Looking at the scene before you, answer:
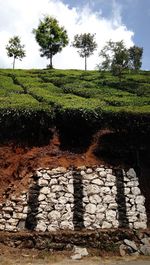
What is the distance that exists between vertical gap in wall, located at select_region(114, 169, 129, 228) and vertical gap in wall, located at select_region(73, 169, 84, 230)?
7.22ft

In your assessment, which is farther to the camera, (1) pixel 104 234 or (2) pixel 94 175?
(2) pixel 94 175

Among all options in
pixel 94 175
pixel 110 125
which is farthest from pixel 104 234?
pixel 110 125

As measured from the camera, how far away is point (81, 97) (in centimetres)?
3978

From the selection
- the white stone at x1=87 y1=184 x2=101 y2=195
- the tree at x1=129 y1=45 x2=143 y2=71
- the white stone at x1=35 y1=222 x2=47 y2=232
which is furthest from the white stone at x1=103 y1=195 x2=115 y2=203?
the tree at x1=129 y1=45 x2=143 y2=71

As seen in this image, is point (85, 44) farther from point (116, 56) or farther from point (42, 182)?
point (42, 182)

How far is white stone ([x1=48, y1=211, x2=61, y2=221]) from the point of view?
79.7 feet

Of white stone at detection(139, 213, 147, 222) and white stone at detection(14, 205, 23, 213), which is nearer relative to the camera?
white stone at detection(14, 205, 23, 213)

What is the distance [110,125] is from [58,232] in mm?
8589

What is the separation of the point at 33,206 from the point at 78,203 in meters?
2.54

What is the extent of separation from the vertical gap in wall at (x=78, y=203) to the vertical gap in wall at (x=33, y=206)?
7.05 feet

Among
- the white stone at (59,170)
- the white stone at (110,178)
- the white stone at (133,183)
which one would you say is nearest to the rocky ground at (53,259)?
the white stone at (133,183)

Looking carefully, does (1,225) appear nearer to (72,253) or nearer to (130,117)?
(72,253)

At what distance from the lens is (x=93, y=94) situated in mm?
42469

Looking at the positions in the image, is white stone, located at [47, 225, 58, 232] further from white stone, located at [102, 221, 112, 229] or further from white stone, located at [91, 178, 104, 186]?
white stone, located at [91, 178, 104, 186]
